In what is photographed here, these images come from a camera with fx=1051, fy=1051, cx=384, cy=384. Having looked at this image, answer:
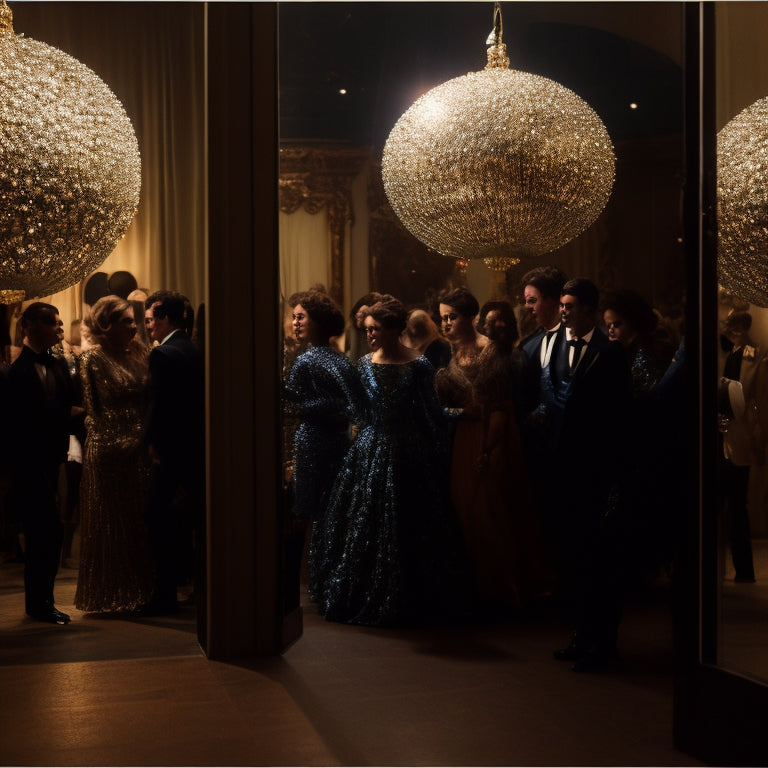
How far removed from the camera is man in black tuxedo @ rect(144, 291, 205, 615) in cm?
421

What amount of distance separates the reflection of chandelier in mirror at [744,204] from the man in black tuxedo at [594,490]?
→ 955 mm

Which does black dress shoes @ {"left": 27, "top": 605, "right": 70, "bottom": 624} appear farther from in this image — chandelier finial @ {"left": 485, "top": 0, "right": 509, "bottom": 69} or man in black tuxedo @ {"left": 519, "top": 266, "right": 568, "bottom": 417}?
chandelier finial @ {"left": 485, "top": 0, "right": 509, "bottom": 69}

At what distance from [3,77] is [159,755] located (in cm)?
220

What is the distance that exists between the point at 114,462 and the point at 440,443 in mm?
1443

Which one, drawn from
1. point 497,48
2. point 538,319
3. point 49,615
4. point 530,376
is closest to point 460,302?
point 538,319

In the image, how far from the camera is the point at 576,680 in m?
3.70

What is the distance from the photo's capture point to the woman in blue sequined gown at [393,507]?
15.1 ft

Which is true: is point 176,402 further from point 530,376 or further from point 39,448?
point 530,376

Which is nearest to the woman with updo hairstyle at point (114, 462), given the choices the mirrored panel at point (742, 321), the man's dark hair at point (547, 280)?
the man's dark hair at point (547, 280)

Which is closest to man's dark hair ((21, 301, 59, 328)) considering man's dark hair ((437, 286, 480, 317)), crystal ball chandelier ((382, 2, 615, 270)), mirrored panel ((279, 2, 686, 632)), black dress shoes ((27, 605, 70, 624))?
mirrored panel ((279, 2, 686, 632))

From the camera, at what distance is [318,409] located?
15.6 feet

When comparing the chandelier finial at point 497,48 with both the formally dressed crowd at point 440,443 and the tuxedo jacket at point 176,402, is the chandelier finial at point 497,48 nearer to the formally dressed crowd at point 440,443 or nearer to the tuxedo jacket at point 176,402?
the formally dressed crowd at point 440,443

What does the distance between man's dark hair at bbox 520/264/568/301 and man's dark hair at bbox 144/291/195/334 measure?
172cm

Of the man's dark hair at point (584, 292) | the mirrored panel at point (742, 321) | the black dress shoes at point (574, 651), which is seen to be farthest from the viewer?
the man's dark hair at point (584, 292)
